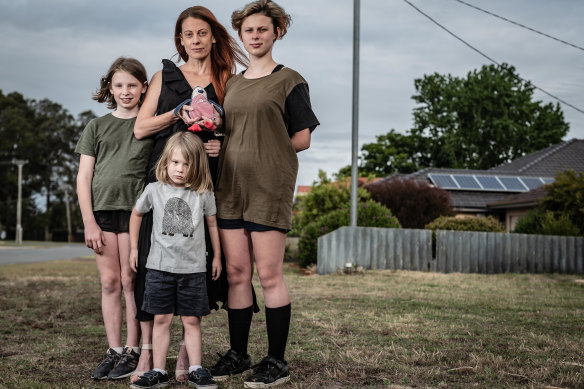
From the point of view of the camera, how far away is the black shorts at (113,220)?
12.0 ft

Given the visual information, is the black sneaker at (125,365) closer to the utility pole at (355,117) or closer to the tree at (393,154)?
the utility pole at (355,117)

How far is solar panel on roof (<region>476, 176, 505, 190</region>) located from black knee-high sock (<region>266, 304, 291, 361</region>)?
26.8 m

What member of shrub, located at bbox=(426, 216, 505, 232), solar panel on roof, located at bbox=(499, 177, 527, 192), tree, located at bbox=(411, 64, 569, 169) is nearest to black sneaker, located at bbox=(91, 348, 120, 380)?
shrub, located at bbox=(426, 216, 505, 232)

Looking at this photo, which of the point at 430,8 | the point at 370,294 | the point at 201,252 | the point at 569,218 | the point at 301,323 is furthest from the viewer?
the point at 430,8

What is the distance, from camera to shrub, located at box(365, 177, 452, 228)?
71.0 ft

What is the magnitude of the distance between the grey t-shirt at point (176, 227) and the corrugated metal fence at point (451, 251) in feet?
32.4

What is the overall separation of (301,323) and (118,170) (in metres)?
2.73

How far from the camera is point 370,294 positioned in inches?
337

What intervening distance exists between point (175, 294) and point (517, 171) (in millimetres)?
30794

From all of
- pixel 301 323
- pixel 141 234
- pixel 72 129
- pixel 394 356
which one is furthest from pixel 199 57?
pixel 72 129

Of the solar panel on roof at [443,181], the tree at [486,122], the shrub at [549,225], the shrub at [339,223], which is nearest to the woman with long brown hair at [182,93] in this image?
the shrub at [339,223]

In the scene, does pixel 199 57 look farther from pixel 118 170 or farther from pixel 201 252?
pixel 201 252

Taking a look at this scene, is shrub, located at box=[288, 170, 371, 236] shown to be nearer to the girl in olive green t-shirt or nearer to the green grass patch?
the green grass patch

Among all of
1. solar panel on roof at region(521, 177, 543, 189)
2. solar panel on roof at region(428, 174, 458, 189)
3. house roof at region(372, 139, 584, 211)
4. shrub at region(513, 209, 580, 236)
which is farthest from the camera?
solar panel on roof at region(428, 174, 458, 189)
